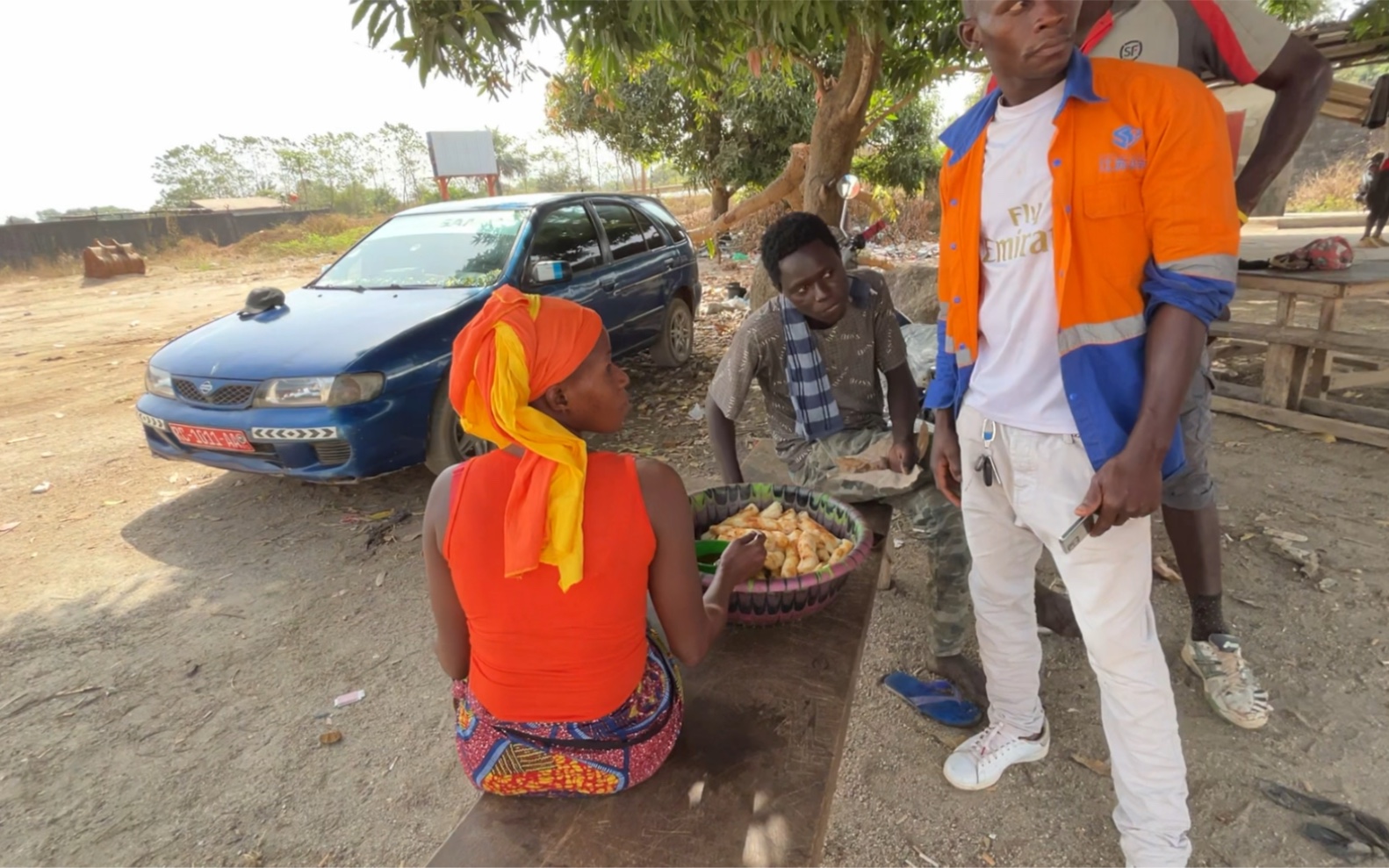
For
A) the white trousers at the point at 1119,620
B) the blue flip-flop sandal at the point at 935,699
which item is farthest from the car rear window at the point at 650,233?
the white trousers at the point at 1119,620

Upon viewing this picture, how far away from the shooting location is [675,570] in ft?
4.62

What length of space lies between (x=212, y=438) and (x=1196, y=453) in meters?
4.59


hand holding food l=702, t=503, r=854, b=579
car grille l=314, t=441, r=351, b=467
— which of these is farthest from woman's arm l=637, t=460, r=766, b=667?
car grille l=314, t=441, r=351, b=467

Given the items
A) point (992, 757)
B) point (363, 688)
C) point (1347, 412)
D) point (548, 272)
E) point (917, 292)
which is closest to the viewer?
point (992, 757)

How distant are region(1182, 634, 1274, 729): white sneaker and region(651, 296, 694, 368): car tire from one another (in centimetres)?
484

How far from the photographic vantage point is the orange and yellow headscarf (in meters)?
1.27

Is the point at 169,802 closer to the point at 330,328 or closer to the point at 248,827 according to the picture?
the point at 248,827

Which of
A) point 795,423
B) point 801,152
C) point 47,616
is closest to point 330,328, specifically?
point 47,616

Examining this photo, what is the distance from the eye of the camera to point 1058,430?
1552mm

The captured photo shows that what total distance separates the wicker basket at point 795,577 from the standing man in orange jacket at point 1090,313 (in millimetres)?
364

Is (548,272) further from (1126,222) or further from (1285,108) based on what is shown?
(1126,222)

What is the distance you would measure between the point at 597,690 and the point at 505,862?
333 mm

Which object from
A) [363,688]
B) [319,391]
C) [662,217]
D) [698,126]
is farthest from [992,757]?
[698,126]

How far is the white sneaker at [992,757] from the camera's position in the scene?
7.07 feet
